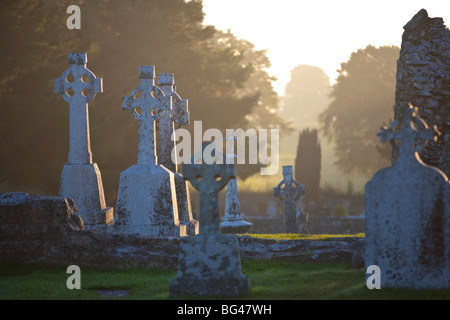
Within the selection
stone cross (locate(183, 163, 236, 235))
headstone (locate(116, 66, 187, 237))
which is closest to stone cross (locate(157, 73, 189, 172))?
headstone (locate(116, 66, 187, 237))

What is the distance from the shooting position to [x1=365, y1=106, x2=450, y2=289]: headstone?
9.18 metres

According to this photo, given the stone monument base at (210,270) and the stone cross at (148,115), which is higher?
the stone cross at (148,115)

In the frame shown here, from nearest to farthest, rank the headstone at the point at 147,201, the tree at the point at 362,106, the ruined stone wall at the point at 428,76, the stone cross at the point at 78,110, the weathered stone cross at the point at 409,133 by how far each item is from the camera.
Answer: the weathered stone cross at the point at 409,133 → the ruined stone wall at the point at 428,76 → the headstone at the point at 147,201 → the stone cross at the point at 78,110 → the tree at the point at 362,106

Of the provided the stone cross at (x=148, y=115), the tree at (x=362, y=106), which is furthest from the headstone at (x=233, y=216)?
the tree at (x=362, y=106)

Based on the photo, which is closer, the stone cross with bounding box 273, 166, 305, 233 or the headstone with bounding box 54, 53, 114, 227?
the headstone with bounding box 54, 53, 114, 227

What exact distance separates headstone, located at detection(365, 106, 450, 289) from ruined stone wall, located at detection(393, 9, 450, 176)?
166 inches

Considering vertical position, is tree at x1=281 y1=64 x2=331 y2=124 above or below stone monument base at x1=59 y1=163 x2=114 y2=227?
above

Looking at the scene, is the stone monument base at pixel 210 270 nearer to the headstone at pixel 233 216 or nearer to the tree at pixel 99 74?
the headstone at pixel 233 216

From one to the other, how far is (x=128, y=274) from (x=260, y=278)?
218 centimetres

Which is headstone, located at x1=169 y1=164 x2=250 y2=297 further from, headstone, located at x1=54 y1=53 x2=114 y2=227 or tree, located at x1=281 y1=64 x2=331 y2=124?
tree, located at x1=281 y1=64 x2=331 y2=124

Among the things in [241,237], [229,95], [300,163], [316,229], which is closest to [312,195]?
[300,163]

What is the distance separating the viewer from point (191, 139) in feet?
119

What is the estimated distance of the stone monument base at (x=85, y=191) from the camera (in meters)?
14.8

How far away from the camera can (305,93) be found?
15262cm
